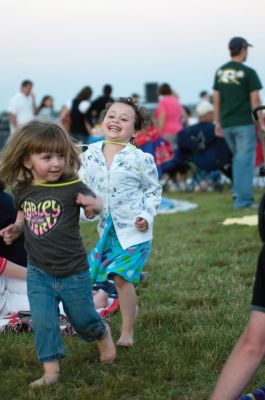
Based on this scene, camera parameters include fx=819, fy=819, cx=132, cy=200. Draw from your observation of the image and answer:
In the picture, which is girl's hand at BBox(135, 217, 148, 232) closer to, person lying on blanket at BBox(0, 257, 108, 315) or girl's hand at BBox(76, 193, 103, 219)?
girl's hand at BBox(76, 193, 103, 219)

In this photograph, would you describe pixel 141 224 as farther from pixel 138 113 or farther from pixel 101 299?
pixel 101 299

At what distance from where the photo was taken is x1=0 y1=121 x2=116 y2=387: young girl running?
3859mm

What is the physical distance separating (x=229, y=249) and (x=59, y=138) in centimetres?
399

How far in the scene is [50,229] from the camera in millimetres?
3854

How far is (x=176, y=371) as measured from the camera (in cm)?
397

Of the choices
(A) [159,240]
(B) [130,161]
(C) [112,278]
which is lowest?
(A) [159,240]

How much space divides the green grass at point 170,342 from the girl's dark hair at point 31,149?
967mm

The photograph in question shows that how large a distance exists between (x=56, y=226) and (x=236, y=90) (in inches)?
283

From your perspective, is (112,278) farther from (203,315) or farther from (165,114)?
(165,114)

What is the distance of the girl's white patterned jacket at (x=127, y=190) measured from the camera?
184 inches

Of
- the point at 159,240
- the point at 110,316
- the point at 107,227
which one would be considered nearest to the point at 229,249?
the point at 159,240

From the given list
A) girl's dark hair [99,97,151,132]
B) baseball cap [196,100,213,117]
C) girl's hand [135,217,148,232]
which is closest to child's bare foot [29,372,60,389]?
girl's hand [135,217,148,232]

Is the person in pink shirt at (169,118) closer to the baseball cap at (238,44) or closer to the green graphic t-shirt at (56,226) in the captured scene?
the baseball cap at (238,44)

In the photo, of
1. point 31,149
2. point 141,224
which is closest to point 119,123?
point 141,224
